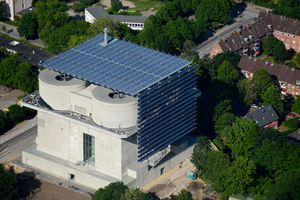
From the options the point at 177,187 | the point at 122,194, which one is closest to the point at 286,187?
the point at 177,187

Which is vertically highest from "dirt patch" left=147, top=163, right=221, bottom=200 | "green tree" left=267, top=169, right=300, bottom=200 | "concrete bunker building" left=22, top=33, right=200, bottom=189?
"concrete bunker building" left=22, top=33, right=200, bottom=189

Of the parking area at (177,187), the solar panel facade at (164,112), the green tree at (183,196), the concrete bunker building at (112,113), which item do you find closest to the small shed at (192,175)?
the parking area at (177,187)

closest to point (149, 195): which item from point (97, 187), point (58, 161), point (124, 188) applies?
point (124, 188)

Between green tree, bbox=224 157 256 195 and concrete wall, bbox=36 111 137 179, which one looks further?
concrete wall, bbox=36 111 137 179

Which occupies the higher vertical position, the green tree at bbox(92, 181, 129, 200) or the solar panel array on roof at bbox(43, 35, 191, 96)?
the solar panel array on roof at bbox(43, 35, 191, 96)

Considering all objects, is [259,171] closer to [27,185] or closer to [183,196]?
[183,196]

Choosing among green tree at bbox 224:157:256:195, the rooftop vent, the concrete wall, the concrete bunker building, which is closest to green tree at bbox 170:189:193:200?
green tree at bbox 224:157:256:195

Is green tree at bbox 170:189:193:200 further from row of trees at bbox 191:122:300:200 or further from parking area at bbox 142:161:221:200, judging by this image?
row of trees at bbox 191:122:300:200
